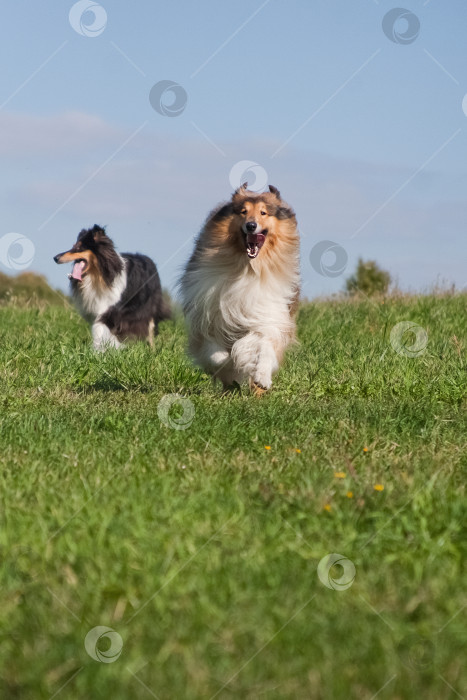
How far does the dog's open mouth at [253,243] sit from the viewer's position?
6.38 metres

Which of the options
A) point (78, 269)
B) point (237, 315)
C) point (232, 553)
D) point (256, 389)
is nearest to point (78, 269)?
Answer: point (78, 269)

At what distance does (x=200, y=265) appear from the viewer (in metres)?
6.80

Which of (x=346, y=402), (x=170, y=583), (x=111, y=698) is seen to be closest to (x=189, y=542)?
(x=170, y=583)

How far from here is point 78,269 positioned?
408 inches

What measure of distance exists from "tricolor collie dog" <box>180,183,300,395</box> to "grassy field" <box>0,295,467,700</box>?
0.96 metres

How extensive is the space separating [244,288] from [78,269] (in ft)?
13.7

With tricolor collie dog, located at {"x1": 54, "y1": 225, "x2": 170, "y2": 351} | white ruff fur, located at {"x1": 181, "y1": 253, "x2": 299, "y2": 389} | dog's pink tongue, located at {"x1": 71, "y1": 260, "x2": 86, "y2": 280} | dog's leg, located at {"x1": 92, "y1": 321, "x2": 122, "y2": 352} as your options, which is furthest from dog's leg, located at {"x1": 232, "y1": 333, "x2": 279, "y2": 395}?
dog's pink tongue, located at {"x1": 71, "y1": 260, "x2": 86, "y2": 280}

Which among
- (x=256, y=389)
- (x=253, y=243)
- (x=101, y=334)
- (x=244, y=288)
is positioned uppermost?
(x=253, y=243)

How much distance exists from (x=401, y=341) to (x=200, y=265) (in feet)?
10.4

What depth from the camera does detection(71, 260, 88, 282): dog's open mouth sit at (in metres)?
10.3

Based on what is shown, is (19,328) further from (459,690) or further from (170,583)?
(459,690)

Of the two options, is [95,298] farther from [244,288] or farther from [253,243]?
[253,243]

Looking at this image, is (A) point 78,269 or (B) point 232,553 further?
(A) point 78,269

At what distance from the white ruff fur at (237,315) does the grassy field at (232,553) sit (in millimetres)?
908
